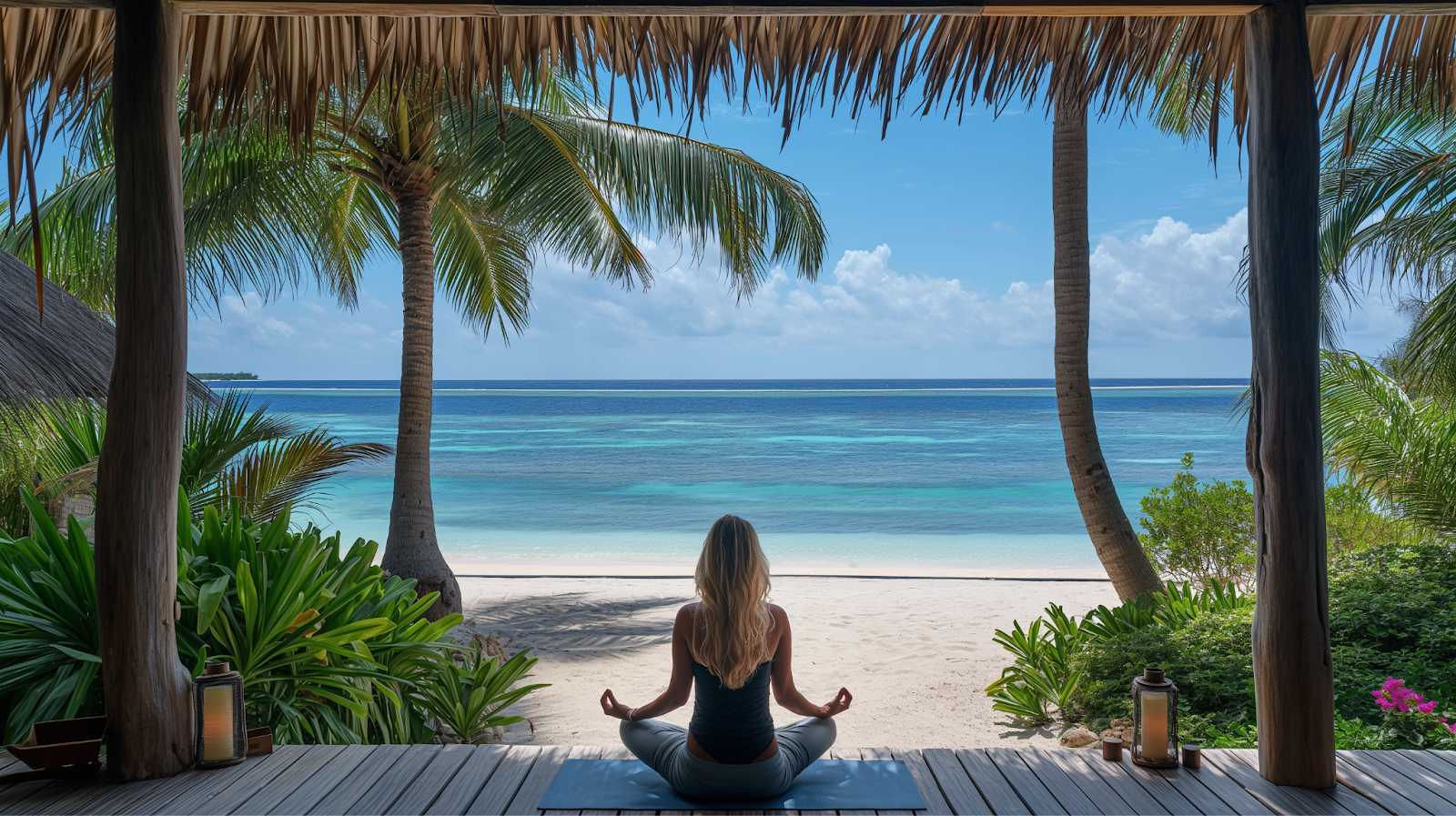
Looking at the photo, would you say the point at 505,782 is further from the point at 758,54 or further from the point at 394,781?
the point at 758,54

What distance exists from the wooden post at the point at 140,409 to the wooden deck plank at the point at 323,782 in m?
0.45

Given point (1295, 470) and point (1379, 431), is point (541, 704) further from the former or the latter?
point (1379, 431)

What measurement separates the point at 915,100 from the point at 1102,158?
46.1 meters

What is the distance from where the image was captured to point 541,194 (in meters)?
6.28

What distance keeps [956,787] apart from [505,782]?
1317 millimetres

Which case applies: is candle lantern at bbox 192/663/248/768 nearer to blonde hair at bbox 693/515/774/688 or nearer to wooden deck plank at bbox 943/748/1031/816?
blonde hair at bbox 693/515/774/688

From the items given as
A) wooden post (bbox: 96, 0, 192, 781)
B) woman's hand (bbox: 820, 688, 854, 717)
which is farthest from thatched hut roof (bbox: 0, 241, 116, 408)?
woman's hand (bbox: 820, 688, 854, 717)

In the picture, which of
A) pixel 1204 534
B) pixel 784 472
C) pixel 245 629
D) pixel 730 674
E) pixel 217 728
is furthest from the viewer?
pixel 784 472

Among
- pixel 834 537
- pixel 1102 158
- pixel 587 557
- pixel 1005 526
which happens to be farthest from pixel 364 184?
pixel 1102 158

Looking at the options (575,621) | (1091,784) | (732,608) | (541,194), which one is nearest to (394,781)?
(732,608)

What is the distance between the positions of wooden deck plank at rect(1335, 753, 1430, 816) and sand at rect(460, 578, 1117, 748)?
2122 millimetres

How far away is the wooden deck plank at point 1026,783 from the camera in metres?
2.31

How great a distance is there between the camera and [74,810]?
88.4 inches

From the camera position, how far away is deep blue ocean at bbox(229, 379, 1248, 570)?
14.4m
